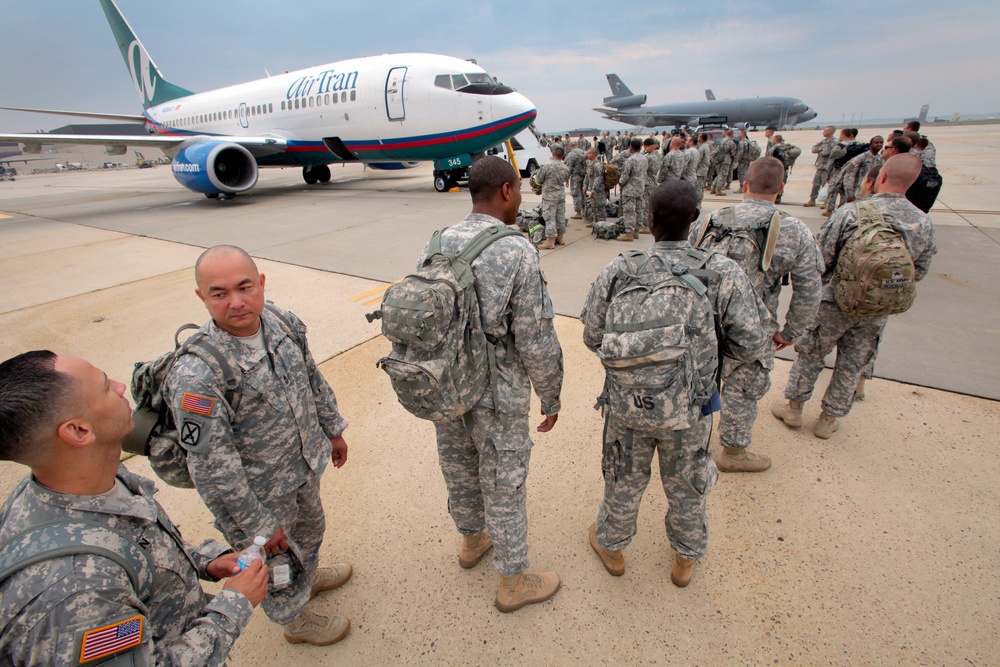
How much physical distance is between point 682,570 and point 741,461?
100cm

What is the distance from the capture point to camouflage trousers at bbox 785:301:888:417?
2924 millimetres

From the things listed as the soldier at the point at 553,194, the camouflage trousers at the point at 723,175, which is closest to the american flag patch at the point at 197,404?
the soldier at the point at 553,194

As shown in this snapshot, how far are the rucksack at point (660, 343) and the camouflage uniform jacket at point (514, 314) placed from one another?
0.26 m

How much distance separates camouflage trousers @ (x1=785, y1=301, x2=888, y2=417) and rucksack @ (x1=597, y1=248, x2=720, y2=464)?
154cm

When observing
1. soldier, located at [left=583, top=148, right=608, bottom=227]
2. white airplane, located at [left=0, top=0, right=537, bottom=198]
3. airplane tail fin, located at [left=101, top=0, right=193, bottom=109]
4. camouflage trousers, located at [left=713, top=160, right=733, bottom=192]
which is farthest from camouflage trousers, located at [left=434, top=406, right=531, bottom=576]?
airplane tail fin, located at [left=101, top=0, right=193, bottom=109]

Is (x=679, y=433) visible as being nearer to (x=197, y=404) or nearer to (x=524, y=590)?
(x=524, y=590)

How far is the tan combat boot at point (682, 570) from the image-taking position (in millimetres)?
2123

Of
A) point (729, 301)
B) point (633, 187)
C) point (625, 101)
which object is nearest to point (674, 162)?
point (633, 187)

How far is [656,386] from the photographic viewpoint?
5.70ft

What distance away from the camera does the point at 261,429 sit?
1.69 m

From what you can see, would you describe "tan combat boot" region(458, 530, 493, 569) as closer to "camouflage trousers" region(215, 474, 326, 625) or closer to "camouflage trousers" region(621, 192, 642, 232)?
"camouflage trousers" region(215, 474, 326, 625)

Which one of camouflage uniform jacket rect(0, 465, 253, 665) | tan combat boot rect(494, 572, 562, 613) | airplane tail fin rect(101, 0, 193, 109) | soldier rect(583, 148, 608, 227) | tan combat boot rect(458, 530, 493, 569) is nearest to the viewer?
camouflage uniform jacket rect(0, 465, 253, 665)

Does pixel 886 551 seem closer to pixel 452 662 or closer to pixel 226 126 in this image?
pixel 452 662

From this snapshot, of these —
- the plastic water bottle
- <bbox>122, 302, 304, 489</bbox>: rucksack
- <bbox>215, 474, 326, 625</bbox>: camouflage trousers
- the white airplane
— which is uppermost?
the white airplane
